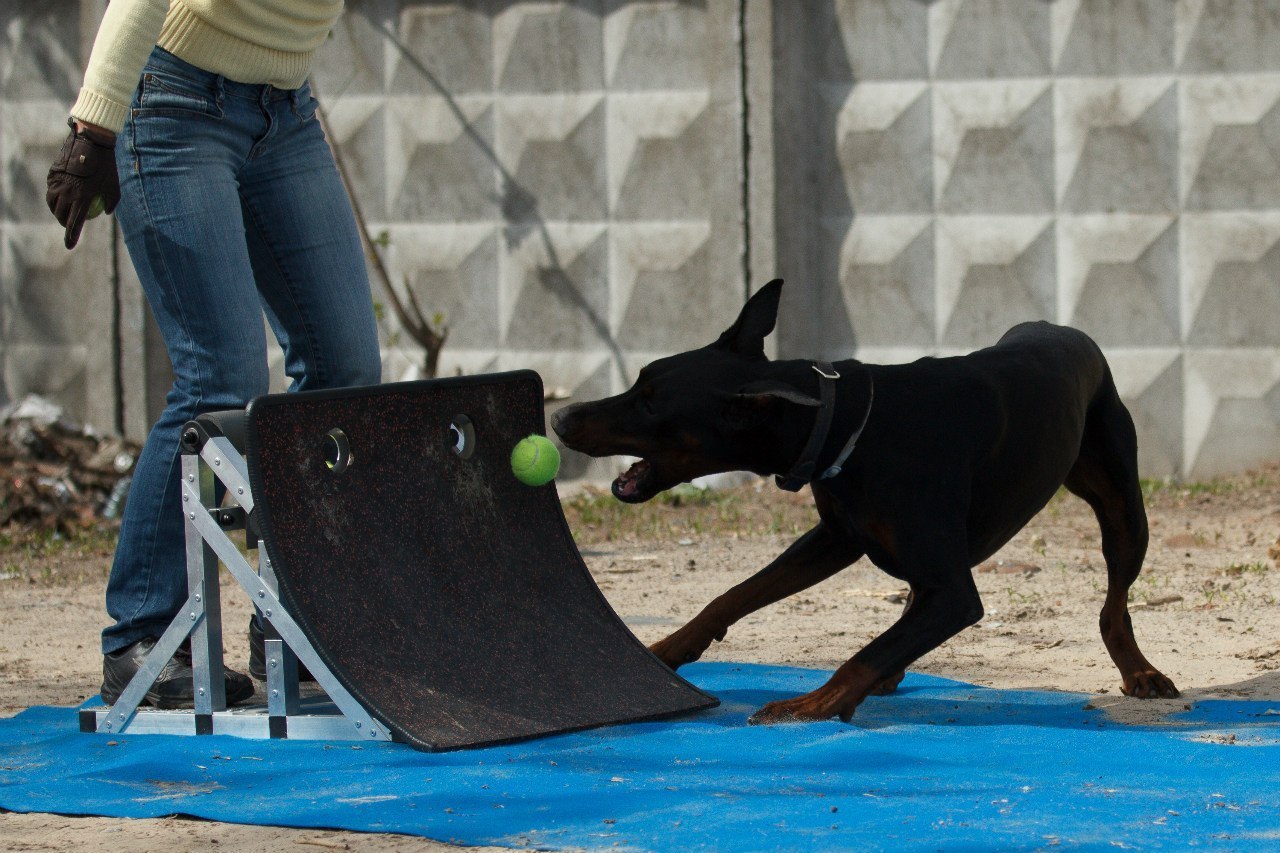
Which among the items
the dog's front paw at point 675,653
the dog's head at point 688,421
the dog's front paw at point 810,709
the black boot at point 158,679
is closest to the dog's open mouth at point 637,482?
the dog's head at point 688,421

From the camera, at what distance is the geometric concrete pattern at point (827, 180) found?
810 cm

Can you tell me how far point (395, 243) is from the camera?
9.04m

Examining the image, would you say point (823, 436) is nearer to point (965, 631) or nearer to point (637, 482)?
point (637, 482)

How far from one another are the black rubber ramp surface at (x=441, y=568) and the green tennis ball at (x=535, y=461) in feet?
0.21

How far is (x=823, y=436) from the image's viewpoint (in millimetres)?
3846

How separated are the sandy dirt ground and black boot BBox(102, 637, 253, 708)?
1.85ft

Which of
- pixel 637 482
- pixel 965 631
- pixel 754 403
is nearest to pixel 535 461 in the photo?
pixel 637 482

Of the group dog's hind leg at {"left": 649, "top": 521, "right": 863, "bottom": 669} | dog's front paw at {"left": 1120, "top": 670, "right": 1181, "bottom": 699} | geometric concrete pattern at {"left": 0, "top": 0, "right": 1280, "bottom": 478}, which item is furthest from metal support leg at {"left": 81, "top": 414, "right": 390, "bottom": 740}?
geometric concrete pattern at {"left": 0, "top": 0, "right": 1280, "bottom": 478}

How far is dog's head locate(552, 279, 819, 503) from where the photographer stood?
395cm

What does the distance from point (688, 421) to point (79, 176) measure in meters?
1.45

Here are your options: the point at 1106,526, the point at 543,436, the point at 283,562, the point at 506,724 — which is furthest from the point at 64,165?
the point at 1106,526

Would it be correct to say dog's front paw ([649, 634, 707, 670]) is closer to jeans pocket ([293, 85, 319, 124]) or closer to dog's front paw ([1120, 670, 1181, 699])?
dog's front paw ([1120, 670, 1181, 699])

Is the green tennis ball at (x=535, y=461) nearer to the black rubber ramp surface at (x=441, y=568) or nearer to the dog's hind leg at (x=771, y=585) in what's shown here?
the black rubber ramp surface at (x=441, y=568)

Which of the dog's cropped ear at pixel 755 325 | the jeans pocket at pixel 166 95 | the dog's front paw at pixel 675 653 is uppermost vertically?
the jeans pocket at pixel 166 95
